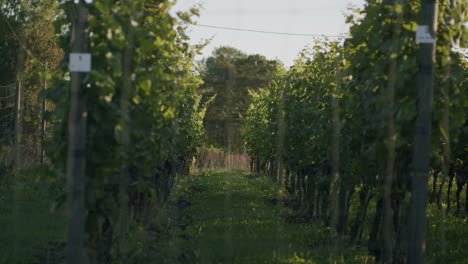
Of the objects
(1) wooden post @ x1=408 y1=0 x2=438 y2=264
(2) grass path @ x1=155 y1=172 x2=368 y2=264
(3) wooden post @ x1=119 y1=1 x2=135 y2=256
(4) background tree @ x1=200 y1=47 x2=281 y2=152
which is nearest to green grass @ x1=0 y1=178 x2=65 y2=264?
(3) wooden post @ x1=119 y1=1 x2=135 y2=256

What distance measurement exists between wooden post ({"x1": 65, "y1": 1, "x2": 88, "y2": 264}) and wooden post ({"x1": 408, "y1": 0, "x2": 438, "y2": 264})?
3.29 metres

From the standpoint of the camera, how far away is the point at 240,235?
11.8m

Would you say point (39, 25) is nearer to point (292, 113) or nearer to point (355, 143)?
point (292, 113)

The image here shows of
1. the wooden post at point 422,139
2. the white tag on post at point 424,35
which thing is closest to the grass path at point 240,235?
the wooden post at point 422,139

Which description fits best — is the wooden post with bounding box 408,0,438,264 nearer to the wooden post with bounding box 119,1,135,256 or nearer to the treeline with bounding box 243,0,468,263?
the treeline with bounding box 243,0,468,263

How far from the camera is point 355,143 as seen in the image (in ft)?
30.5

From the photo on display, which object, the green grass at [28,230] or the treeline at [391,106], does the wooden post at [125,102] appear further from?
the treeline at [391,106]

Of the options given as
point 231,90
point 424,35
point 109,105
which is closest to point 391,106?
point 424,35

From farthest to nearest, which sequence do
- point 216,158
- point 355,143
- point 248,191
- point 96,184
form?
point 216,158
point 248,191
point 355,143
point 96,184

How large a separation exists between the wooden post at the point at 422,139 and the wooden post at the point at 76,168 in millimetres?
3290

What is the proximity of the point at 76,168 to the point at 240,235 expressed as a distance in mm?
5904

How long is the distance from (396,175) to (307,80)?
7.19m

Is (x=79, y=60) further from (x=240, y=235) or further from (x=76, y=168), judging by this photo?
(x=240, y=235)

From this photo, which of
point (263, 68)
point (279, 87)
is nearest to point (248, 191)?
point (279, 87)
